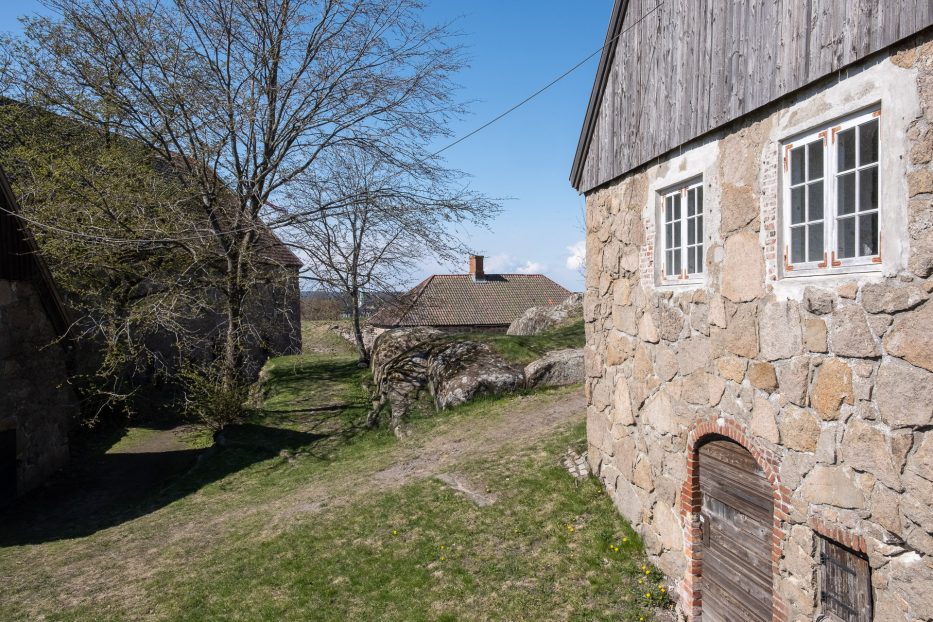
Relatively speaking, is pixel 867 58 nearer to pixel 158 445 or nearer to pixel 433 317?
pixel 158 445

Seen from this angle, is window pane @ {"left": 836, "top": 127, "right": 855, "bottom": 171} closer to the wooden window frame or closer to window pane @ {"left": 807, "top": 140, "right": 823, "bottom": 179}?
window pane @ {"left": 807, "top": 140, "right": 823, "bottom": 179}

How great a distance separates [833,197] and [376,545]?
19.9ft

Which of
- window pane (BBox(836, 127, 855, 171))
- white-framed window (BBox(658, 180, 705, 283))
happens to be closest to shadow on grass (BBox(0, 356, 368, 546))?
white-framed window (BBox(658, 180, 705, 283))

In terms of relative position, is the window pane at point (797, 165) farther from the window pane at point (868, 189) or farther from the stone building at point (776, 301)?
the window pane at point (868, 189)

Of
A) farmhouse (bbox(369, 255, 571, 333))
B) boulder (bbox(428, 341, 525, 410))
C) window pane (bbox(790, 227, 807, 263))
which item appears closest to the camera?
window pane (bbox(790, 227, 807, 263))

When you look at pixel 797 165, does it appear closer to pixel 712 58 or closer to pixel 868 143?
pixel 868 143

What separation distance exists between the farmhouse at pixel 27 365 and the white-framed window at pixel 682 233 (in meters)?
11.3

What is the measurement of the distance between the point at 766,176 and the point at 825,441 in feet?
6.38

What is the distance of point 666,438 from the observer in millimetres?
6164

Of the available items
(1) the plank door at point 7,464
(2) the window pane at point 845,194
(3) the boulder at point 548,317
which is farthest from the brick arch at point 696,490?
(3) the boulder at point 548,317

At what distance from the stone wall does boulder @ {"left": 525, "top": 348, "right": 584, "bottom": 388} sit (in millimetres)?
9411

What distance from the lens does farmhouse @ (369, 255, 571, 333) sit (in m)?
32.2

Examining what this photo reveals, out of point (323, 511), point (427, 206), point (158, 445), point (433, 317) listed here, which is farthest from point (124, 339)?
point (433, 317)

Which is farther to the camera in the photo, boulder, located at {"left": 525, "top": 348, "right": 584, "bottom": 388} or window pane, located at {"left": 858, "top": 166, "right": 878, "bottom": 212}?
boulder, located at {"left": 525, "top": 348, "right": 584, "bottom": 388}
